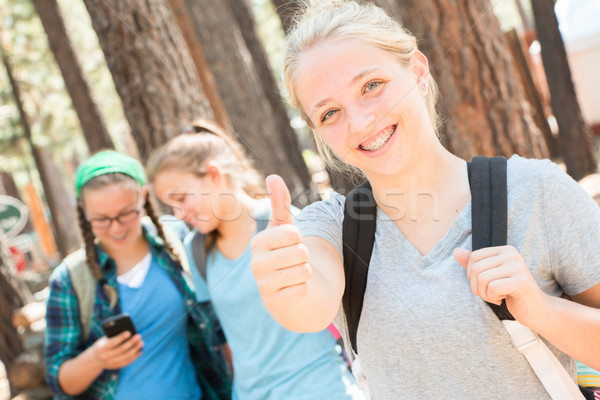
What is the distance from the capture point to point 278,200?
4.17 feet

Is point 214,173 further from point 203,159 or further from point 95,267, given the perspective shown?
point 95,267

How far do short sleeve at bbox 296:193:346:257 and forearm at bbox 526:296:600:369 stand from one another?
0.55 meters

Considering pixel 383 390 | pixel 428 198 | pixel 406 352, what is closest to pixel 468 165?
pixel 428 198

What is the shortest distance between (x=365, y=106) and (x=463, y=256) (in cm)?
52

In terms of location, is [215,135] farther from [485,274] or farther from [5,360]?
[5,360]

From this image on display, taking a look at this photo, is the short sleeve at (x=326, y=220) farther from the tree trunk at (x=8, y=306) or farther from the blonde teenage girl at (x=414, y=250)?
the tree trunk at (x=8, y=306)

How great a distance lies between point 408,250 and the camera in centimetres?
149

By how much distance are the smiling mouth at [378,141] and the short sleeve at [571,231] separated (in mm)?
425

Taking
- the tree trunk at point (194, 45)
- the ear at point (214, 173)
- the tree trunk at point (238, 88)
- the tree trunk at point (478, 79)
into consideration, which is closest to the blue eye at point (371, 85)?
the ear at point (214, 173)

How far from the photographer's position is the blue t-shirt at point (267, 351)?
7.27 ft

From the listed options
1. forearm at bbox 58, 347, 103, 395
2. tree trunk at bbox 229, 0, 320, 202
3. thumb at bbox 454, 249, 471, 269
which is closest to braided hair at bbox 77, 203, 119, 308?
forearm at bbox 58, 347, 103, 395

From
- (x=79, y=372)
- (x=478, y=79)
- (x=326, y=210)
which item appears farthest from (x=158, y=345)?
(x=478, y=79)

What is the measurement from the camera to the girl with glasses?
2.52 m

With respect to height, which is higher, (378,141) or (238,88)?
(238,88)
